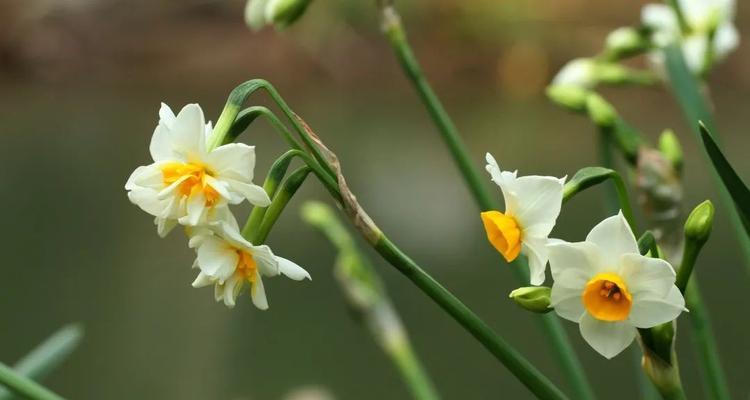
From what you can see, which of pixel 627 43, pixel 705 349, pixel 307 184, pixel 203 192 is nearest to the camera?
pixel 203 192

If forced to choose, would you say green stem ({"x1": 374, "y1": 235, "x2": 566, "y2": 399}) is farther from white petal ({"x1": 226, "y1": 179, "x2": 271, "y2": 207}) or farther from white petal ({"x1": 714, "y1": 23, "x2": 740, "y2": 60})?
white petal ({"x1": 714, "y1": 23, "x2": 740, "y2": 60})

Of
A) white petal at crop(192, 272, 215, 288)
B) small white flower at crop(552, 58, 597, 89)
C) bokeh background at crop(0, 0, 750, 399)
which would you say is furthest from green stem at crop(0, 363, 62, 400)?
bokeh background at crop(0, 0, 750, 399)

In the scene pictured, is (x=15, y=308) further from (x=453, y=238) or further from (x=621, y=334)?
(x=621, y=334)

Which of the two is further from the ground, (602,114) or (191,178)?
(191,178)

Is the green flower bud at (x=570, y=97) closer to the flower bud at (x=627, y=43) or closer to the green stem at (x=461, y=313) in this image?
the flower bud at (x=627, y=43)

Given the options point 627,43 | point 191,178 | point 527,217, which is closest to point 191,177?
point 191,178

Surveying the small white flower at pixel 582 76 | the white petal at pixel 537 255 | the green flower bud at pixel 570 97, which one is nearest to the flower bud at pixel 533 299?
the white petal at pixel 537 255

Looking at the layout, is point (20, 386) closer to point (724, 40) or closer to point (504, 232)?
point (504, 232)
